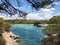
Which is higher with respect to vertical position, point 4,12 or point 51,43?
point 4,12

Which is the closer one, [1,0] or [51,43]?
[1,0]

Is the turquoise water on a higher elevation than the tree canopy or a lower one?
lower

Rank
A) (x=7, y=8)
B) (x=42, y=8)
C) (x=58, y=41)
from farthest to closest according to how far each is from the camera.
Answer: (x=58, y=41), (x=7, y=8), (x=42, y=8)

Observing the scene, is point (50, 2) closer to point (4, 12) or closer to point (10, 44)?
point (4, 12)

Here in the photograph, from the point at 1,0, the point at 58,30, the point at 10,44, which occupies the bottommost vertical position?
the point at 10,44

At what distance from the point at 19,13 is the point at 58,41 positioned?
49.1 feet

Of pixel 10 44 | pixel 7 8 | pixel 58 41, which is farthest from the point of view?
pixel 10 44

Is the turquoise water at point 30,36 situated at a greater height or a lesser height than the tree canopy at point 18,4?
lesser

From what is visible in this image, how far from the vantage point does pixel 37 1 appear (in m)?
3.85

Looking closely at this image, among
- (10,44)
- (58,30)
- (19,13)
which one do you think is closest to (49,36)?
(58,30)

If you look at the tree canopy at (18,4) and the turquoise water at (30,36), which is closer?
the tree canopy at (18,4)

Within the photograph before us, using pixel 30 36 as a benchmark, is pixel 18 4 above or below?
above

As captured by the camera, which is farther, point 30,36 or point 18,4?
point 30,36

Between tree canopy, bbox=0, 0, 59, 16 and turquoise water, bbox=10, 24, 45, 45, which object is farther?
turquoise water, bbox=10, 24, 45, 45
